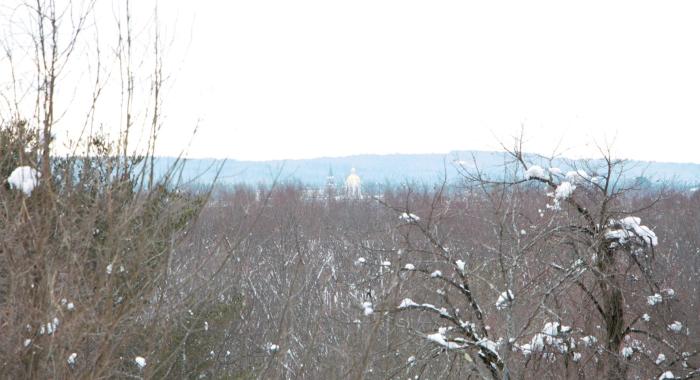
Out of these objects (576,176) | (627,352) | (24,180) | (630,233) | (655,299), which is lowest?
(627,352)

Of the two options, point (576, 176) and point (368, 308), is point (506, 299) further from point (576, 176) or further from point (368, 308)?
point (576, 176)

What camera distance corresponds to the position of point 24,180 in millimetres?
4133

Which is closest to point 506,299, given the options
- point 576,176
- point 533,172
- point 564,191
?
point 564,191

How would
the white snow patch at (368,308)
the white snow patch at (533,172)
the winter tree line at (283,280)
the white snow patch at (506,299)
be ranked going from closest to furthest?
the winter tree line at (283,280)
the white snow patch at (506,299)
the white snow patch at (368,308)
the white snow patch at (533,172)

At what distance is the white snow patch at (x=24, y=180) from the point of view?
4105 mm

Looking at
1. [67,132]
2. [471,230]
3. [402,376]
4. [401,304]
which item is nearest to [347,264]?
[471,230]

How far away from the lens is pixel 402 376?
17625 mm

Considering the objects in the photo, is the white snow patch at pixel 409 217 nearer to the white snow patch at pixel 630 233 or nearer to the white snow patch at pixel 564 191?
the white snow patch at pixel 564 191

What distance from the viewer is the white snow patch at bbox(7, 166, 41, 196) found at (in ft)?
13.5

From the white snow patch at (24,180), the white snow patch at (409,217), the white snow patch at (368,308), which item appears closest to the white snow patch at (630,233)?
the white snow patch at (409,217)

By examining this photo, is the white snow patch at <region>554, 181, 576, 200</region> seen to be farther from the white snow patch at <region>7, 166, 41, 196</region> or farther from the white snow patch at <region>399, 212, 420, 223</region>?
the white snow patch at <region>7, 166, 41, 196</region>

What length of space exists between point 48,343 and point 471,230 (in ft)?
90.5

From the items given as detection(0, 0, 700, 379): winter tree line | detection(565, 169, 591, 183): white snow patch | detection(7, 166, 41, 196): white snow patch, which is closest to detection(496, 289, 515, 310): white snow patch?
detection(0, 0, 700, 379): winter tree line

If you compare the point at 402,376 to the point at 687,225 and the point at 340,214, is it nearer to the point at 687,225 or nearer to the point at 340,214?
the point at 687,225
